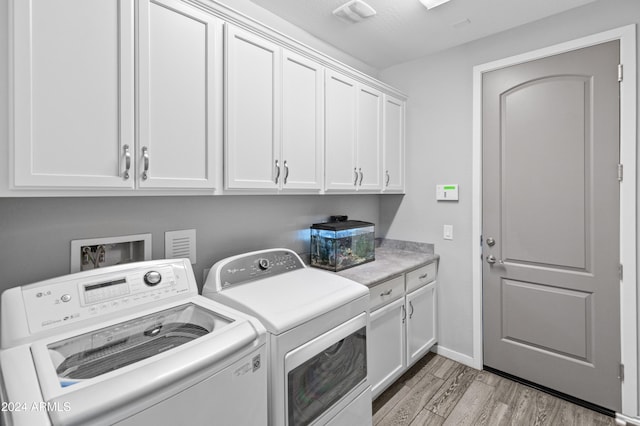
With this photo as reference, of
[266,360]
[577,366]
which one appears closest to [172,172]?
[266,360]

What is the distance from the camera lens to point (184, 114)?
4.47ft

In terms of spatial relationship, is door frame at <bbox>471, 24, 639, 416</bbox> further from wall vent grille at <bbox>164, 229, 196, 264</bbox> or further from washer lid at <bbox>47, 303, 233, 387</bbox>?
wall vent grille at <bbox>164, 229, 196, 264</bbox>

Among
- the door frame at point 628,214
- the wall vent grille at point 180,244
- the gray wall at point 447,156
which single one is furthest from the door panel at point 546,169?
the wall vent grille at point 180,244

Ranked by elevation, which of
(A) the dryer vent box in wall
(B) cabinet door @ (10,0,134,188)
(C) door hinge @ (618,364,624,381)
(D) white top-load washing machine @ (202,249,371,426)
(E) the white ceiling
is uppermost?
(E) the white ceiling

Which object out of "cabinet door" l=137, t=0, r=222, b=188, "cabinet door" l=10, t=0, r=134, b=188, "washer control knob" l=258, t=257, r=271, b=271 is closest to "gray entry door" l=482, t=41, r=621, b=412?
"washer control knob" l=258, t=257, r=271, b=271

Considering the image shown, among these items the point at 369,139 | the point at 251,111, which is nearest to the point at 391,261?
the point at 369,139

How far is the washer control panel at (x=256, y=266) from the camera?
158cm

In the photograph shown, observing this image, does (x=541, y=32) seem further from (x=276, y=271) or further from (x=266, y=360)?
(x=266, y=360)

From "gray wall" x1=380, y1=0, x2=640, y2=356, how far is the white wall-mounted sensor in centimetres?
4

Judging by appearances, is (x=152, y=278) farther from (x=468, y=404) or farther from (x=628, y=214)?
(x=628, y=214)

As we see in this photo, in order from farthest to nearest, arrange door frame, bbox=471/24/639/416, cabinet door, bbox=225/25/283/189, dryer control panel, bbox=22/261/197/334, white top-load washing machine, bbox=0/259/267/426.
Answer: door frame, bbox=471/24/639/416
cabinet door, bbox=225/25/283/189
dryer control panel, bbox=22/261/197/334
white top-load washing machine, bbox=0/259/267/426

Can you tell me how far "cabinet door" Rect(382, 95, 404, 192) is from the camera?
8.69ft

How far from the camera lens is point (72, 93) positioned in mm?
1070

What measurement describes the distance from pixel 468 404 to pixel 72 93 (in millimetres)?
2750
